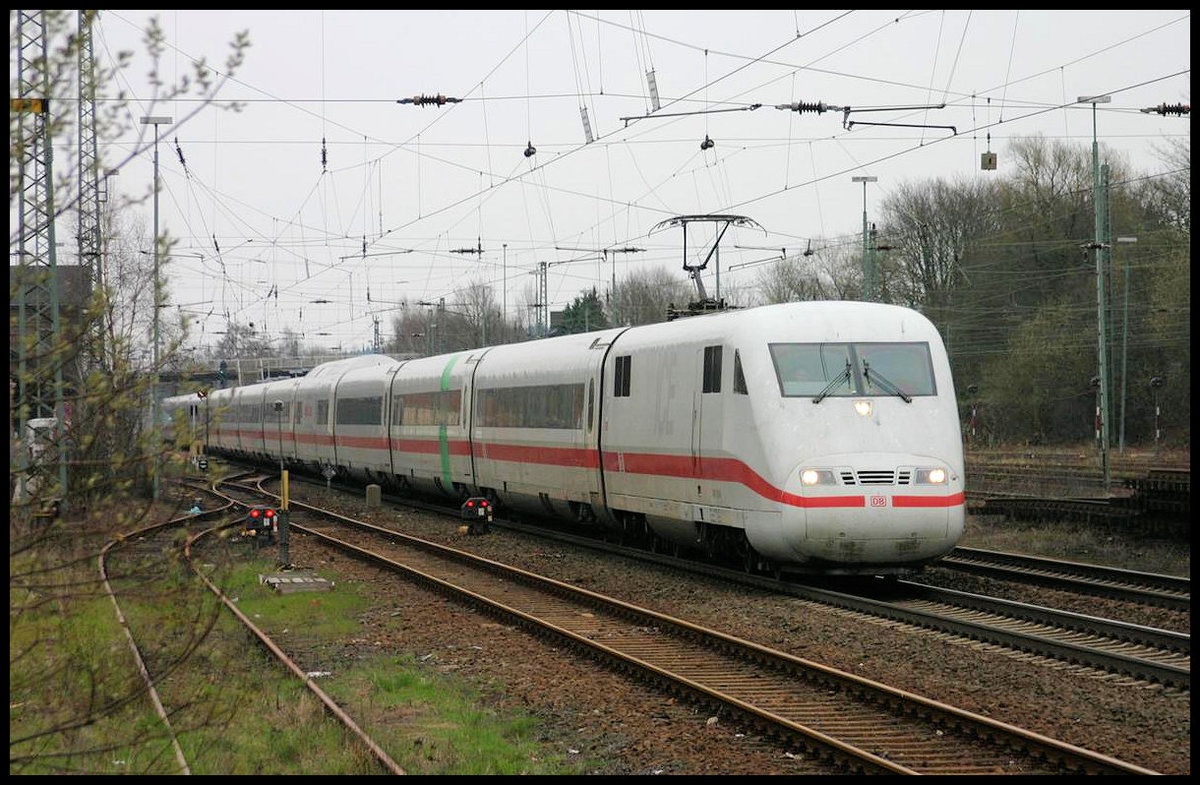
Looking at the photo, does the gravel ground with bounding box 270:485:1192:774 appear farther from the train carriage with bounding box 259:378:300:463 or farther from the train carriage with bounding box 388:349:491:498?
the train carriage with bounding box 259:378:300:463

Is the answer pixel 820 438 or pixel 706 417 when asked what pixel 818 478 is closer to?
pixel 820 438

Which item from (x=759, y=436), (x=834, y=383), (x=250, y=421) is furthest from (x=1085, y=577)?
(x=250, y=421)

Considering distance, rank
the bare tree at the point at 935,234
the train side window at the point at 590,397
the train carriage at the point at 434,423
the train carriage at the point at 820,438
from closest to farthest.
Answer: the train carriage at the point at 820,438, the train side window at the point at 590,397, the train carriage at the point at 434,423, the bare tree at the point at 935,234

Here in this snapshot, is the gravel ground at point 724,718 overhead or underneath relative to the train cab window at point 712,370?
underneath

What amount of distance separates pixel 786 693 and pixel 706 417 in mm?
6370

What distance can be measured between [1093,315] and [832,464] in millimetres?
39940

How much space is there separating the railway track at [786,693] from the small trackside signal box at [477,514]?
22.5 ft

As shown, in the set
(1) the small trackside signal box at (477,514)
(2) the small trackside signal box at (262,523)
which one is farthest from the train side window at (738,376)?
(2) the small trackside signal box at (262,523)

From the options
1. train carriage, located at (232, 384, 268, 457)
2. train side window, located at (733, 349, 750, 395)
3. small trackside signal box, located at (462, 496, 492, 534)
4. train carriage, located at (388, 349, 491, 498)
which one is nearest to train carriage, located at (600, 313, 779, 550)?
train side window, located at (733, 349, 750, 395)

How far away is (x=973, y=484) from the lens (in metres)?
34.3

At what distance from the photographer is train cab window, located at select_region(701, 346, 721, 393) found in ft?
52.9

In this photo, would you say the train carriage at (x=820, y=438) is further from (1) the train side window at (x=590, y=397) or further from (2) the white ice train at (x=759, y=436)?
(1) the train side window at (x=590, y=397)

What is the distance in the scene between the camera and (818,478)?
47.1ft

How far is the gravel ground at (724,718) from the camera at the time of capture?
8.60 m
